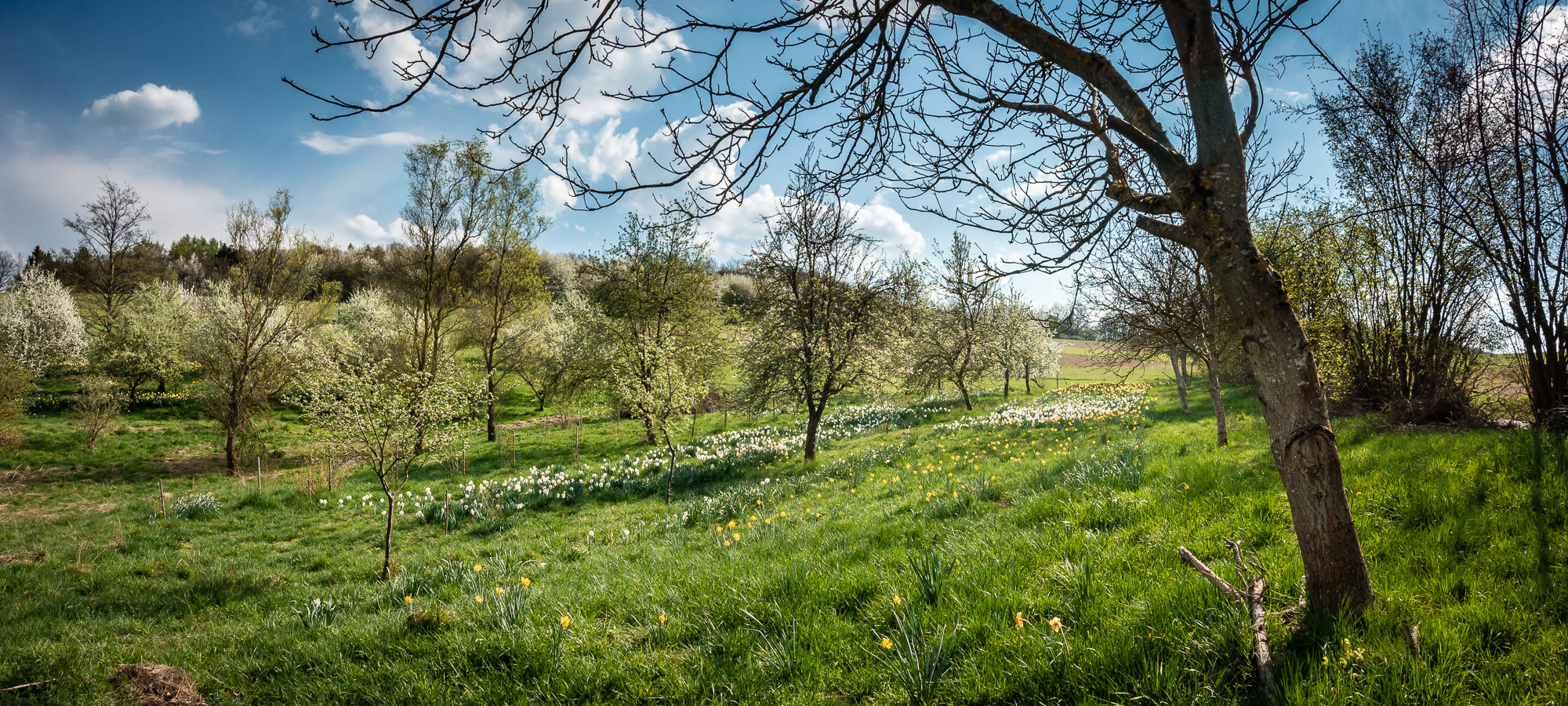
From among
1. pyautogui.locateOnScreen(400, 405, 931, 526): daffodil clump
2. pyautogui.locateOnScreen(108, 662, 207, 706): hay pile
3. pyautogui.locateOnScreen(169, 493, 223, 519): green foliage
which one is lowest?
pyautogui.locateOnScreen(169, 493, 223, 519): green foliage

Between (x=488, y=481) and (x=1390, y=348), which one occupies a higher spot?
(x=1390, y=348)

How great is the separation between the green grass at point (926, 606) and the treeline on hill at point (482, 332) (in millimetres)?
1842

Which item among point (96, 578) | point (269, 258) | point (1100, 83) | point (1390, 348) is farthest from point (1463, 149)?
point (269, 258)

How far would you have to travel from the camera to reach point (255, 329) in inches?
645

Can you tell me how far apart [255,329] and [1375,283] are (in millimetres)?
27374

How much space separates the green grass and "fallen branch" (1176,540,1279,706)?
8 cm

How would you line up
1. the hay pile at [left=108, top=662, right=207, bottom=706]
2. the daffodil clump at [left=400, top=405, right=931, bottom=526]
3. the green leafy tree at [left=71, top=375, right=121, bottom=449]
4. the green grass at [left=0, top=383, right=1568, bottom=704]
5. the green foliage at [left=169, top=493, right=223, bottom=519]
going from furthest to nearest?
1. the green leafy tree at [left=71, top=375, right=121, bottom=449]
2. the green foliage at [left=169, top=493, right=223, bottom=519]
3. the daffodil clump at [left=400, top=405, right=931, bottom=526]
4. the hay pile at [left=108, top=662, right=207, bottom=706]
5. the green grass at [left=0, top=383, right=1568, bottom=704]

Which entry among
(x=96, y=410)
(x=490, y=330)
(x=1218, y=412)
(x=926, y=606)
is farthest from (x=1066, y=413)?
(x=96, y=410)

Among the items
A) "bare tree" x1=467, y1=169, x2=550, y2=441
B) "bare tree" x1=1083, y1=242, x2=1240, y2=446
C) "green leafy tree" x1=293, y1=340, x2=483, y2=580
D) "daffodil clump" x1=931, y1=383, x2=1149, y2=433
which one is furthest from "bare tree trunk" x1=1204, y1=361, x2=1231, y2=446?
"bare tree" x1=467, y1=169, x2=550, y2=441

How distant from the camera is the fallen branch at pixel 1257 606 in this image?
1958 millimetres

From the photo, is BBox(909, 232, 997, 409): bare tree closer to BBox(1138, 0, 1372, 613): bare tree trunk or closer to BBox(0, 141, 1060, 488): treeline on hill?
BBox(0, 141, 1060, 488): treeline on hill

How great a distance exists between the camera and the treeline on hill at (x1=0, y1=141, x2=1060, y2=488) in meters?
12.3

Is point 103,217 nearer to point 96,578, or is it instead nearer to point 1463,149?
point 96,578

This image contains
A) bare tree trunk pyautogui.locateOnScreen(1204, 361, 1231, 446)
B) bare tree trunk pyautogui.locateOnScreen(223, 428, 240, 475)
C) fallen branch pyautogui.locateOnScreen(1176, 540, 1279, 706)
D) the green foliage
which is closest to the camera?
fallen branch pyautogui.locateOnScreen(1176, 540, 1279, 706)
